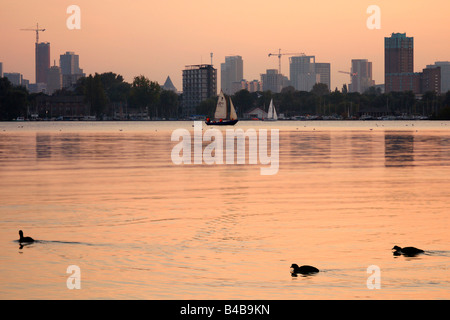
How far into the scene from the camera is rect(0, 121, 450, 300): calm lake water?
20219 mm

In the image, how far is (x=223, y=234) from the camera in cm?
2769

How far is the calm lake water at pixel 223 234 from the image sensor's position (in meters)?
20.2
